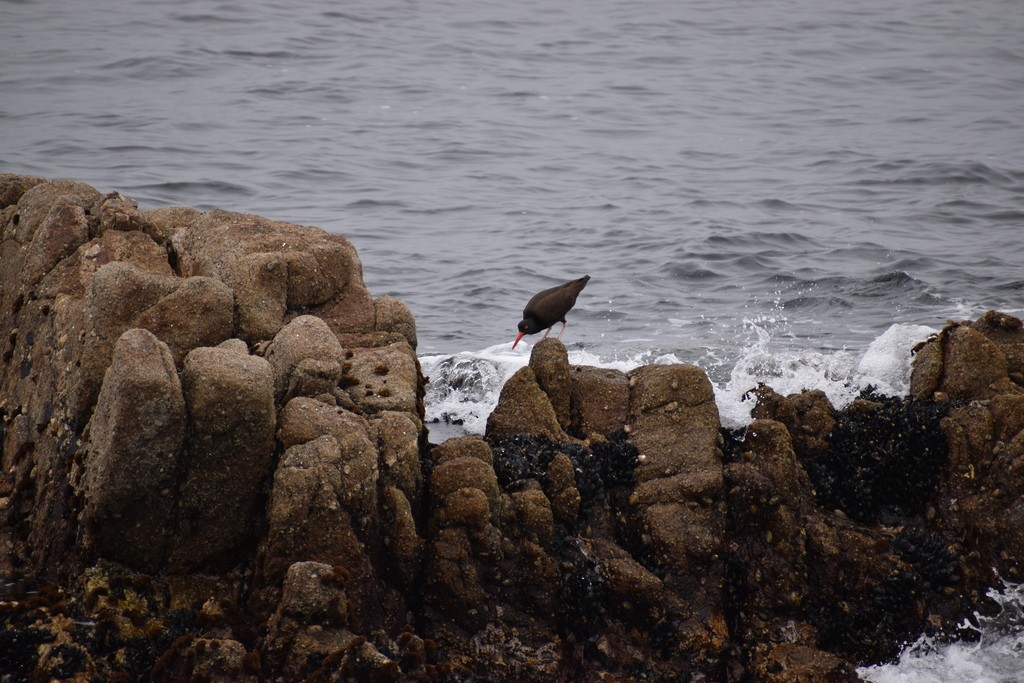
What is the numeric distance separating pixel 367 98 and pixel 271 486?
25.4 meters

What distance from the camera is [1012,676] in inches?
289

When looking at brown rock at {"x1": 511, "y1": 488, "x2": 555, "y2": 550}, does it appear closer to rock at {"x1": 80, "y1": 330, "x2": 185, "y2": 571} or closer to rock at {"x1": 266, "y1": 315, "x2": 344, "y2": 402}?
rock at {"x1": 266, "y1": 315, "x2": 344, "y2": 402}

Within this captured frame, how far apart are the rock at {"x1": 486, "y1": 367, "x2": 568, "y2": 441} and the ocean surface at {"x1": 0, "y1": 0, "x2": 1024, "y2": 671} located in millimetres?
2087

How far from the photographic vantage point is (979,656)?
7.48 metres

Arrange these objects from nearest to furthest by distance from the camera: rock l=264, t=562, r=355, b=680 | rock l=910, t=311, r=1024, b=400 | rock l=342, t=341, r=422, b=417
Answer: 1. rock l=264, t=562, r=355, b=680
2. rock l=342, t=341, r=422, b=417
3. rock l=910, t=311, r=1024, b=400

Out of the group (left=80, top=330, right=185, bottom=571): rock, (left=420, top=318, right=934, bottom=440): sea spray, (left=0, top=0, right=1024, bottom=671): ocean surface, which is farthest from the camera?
(left=0, top=0, right=1024, bottom=671): ocean surface

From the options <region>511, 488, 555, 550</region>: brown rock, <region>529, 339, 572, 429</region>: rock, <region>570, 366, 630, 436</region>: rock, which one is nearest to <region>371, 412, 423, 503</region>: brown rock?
<region>511, 488, 555, 550</region>: brown rock

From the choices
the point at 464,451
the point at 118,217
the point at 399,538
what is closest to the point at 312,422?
the point at 399,538

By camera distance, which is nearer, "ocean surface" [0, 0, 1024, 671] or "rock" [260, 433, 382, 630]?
"rock" [260, 433, 382, 630]

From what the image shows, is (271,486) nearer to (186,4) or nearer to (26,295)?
(26,295)

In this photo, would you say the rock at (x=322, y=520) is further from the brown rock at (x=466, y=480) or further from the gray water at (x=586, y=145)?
the gray water at (x=586, y=145)

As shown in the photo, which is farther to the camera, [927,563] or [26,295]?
[26,295]

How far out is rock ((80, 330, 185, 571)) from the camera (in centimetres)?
648

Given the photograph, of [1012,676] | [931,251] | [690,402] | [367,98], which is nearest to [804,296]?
[931,251]
